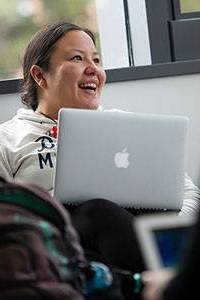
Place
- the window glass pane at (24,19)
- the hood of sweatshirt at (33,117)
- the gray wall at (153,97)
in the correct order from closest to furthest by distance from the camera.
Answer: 1. the hood of sweatshirt at (33,117)
2. the gray wall at (153,97)
3. the window glass pane at (24,19)

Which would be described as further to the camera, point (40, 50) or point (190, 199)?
point (40, 50)

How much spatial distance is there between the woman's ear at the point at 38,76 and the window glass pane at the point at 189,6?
814 millimetres

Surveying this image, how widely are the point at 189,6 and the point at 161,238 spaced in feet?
6.61

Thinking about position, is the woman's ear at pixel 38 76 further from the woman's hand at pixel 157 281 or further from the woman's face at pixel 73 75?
the woman's hand at pixel 157 281

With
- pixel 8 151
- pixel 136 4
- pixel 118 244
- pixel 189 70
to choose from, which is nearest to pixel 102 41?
pixel 136 4

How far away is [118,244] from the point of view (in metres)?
1.23

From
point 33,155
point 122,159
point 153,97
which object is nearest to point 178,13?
point 153,97

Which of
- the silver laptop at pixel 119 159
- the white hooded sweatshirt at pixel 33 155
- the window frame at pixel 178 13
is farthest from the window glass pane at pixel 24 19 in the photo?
the silver laptop at pixel 119 159

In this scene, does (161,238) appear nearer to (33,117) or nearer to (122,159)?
(122,159)

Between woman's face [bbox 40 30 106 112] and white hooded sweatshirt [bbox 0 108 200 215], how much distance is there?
99 mm

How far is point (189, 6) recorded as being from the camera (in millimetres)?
2650

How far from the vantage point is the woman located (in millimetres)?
1908

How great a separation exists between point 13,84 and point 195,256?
187 cm

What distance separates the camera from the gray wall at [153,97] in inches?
95.3
